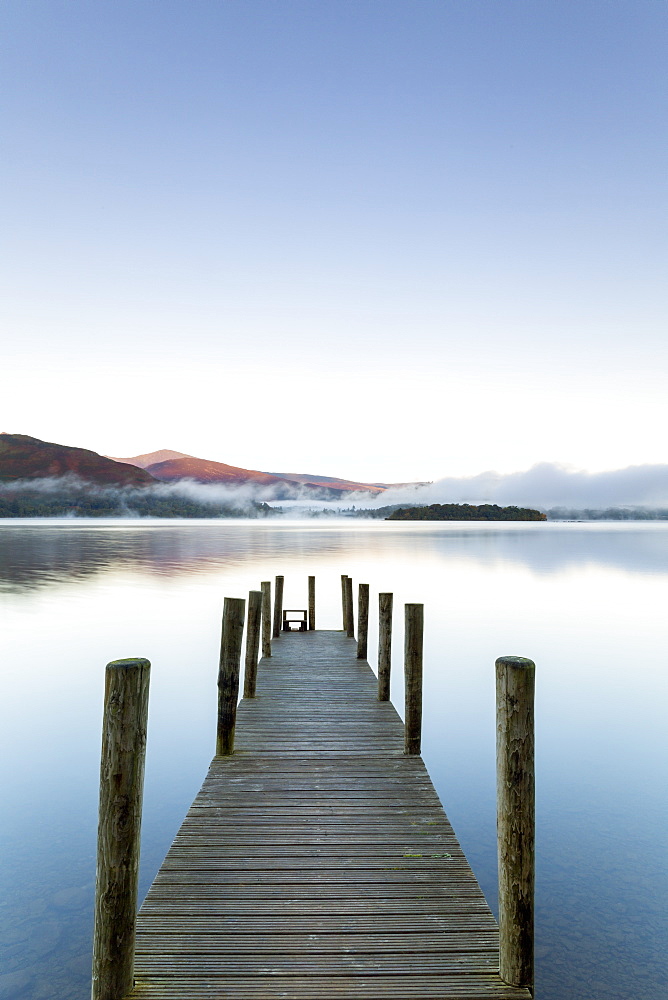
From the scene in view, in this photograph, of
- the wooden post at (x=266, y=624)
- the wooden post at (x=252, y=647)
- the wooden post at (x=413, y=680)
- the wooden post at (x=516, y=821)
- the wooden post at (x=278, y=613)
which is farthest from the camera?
the wooden post at (x=278, y=613)

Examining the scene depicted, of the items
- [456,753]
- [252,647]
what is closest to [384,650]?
[252,647]

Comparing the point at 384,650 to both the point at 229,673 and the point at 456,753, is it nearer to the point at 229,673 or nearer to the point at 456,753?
the point at 456,753

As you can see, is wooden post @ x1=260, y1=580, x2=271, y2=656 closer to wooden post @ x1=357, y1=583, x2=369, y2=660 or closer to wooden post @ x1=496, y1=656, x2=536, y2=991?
wooden post @ x1=357, y1=583, x2=369, y2=660

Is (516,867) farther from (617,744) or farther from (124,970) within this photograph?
(617,744)

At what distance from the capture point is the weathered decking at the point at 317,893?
3545 millimetres

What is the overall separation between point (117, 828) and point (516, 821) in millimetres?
2253

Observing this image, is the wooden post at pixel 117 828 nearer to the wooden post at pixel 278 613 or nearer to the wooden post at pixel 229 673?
the wooden post at pixel 229 673

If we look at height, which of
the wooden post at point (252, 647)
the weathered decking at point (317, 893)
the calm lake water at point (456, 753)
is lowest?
the calm lake water at point (456, 753)

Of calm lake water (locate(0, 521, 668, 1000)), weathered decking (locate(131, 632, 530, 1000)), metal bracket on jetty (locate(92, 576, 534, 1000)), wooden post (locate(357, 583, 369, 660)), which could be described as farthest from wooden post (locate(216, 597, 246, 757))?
wooden post (locate(357, 583, 369, 660))

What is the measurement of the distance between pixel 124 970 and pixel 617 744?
10.5 m

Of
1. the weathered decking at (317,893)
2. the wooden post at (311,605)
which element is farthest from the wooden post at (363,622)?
the weathered decking at (317,893)

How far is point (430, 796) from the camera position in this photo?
604 centimetres

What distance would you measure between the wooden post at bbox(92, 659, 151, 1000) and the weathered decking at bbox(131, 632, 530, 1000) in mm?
275

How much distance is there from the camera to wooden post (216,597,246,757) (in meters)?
7.04
